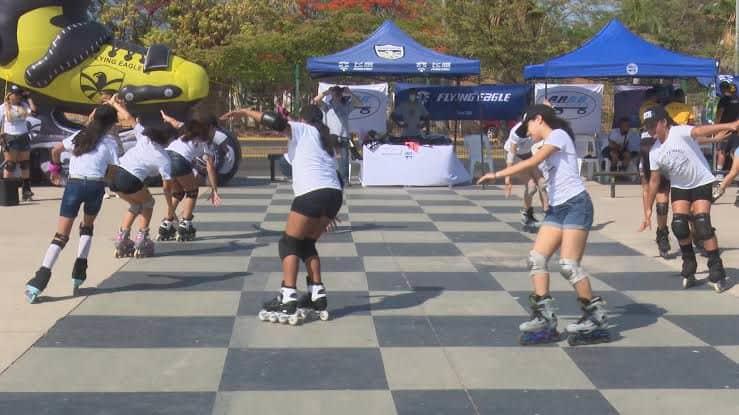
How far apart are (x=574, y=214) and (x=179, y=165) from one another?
18.9 feet

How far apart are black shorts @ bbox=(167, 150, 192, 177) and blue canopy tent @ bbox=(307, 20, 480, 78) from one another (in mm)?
8494

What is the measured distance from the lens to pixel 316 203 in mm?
7340

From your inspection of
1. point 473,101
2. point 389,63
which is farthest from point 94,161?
point 473,101

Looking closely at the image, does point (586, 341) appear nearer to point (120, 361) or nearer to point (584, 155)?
point (120, 361)

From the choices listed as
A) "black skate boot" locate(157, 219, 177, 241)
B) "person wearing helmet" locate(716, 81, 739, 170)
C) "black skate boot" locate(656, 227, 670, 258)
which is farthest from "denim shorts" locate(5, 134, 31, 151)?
"person wearing helmet" locate(716, 81, 739, 170)

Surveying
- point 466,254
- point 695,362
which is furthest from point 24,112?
point 695,362

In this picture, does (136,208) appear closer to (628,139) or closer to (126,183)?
(126,183)

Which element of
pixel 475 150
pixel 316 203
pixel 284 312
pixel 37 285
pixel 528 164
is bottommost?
pixel 475 150

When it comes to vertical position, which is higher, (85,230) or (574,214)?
(574,214)

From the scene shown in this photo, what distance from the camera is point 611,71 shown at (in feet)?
62.0

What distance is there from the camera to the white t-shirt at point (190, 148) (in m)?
11.3

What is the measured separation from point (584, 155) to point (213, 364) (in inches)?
638

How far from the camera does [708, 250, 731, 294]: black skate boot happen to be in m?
8.73

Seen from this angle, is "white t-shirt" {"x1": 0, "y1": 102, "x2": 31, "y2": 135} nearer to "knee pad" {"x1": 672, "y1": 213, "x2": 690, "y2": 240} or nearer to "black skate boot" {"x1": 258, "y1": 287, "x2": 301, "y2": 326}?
"black skate boot" {"x1": 258, "y1": 287, "x2": 301, "y2": 326}
